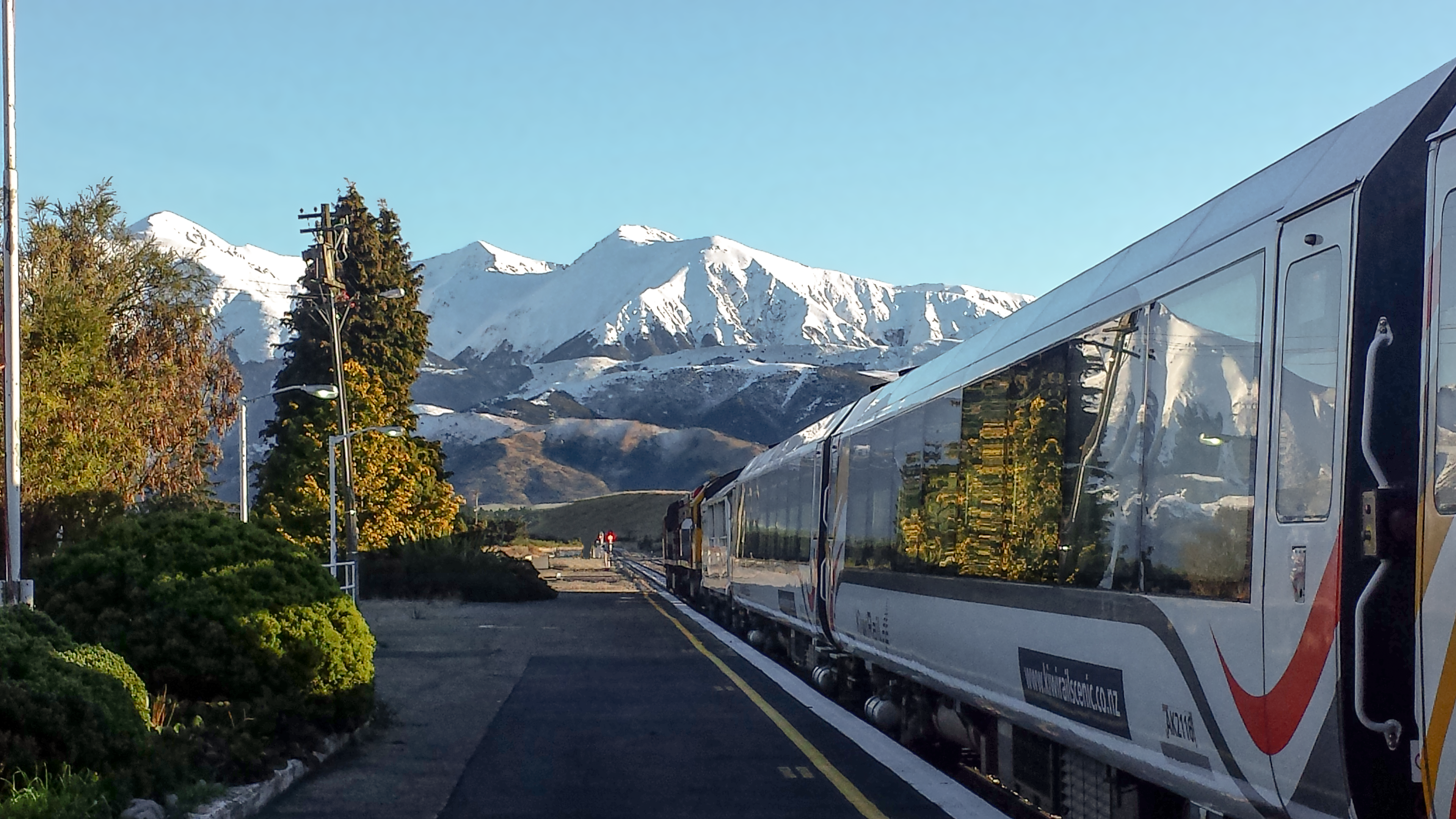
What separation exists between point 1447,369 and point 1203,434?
5.81 ft

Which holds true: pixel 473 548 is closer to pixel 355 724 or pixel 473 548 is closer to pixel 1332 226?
pixel 355 724

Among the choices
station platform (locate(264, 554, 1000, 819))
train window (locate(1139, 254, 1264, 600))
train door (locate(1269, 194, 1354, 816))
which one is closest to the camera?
train door (locate(1269, 194, 1354, 816))

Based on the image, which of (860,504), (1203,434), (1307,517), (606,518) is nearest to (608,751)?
(860,504)

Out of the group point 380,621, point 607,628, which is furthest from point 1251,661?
point 380,621

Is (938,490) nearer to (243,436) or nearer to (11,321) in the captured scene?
(11,321)

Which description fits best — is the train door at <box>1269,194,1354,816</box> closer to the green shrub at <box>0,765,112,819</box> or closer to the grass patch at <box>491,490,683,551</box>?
the green shrub at <box>0,765,112,819</box>

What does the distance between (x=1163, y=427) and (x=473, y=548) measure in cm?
5241

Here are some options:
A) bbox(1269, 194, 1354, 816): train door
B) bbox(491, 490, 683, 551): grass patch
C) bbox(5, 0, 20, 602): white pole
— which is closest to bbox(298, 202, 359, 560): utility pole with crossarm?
bbox(5, 0, 20, 602): white pole

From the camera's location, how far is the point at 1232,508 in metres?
6.36

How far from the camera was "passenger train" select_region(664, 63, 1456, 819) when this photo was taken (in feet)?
17.0

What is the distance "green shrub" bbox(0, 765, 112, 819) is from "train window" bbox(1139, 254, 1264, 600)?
208 inches

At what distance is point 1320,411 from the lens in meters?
5.67

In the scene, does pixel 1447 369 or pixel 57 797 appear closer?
pixel 1447 369

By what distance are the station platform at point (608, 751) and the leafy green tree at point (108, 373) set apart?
1100 centimetres
